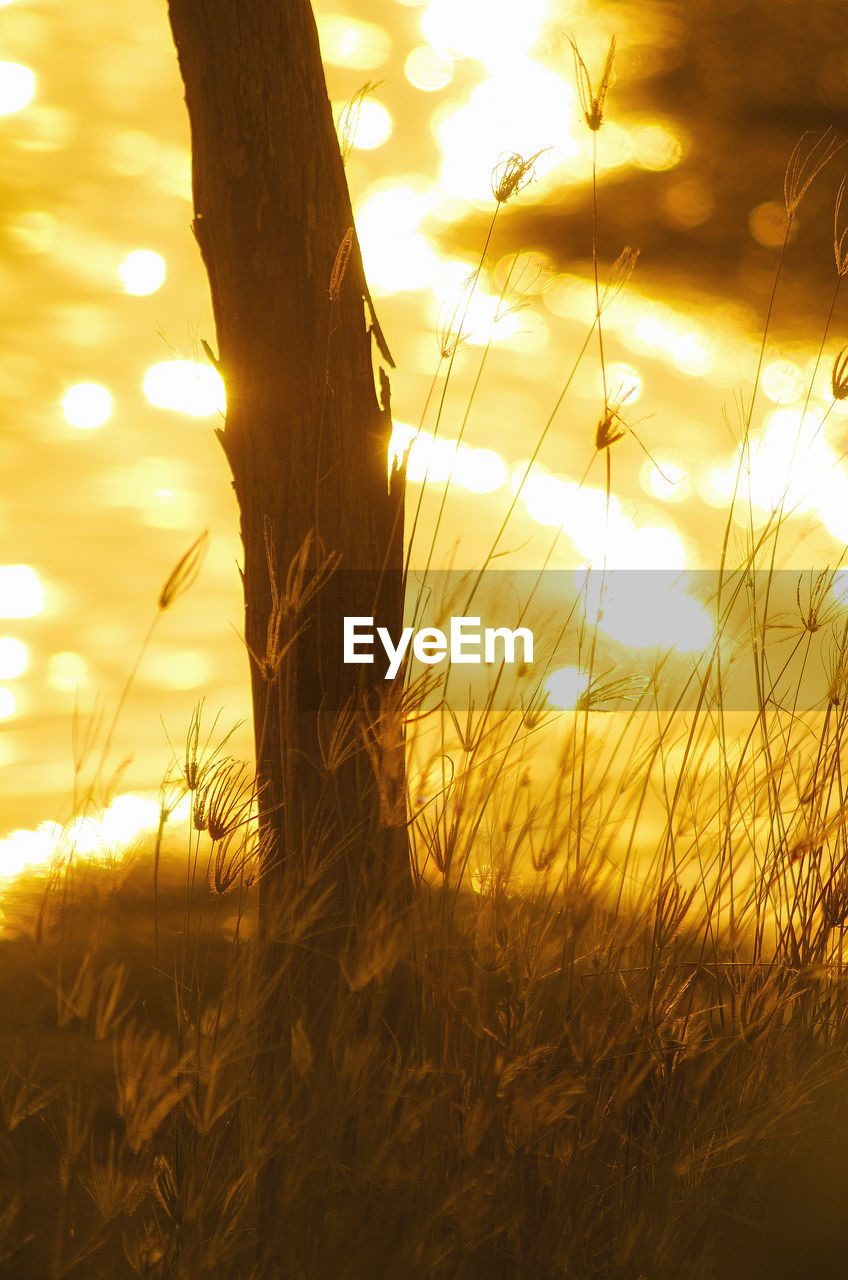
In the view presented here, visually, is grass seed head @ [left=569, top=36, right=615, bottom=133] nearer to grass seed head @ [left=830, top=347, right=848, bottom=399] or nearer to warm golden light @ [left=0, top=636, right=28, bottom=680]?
grass seed head @ [left=830, top=347, right=848, bottom=399]

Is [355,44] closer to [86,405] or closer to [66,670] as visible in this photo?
[86,405]

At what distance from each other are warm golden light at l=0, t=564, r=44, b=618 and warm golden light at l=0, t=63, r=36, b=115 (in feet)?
5.50

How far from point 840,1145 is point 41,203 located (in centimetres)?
383

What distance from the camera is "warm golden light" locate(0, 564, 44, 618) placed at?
128 inches

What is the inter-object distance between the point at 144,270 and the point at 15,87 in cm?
83

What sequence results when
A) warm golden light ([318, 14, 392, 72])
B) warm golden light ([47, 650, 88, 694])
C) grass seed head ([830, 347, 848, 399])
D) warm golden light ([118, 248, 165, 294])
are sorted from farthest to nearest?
warm golden light ([118, 248, 165, 294]) < warm golden light ([318, 14, 392, 72]) < warm golden light ([47, 650, 88, 694]) < grass seed head ([830, 347, 848, 399])

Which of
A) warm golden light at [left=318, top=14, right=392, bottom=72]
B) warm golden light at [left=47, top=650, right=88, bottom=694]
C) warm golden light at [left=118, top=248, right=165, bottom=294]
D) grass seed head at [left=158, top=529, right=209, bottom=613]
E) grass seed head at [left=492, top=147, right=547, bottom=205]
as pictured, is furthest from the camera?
warm golden light at [left=118, top=248, right=165, bottom=294]

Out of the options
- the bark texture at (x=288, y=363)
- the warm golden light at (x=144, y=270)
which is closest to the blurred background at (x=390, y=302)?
the warm golden light at (x=144, y=270)

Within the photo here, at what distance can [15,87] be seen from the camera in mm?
3875

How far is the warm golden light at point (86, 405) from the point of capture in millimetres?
3645

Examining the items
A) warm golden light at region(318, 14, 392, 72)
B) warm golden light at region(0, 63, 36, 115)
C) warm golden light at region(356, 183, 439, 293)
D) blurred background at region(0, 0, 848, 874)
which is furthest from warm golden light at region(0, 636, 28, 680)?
warm golden light at region(318, 14, 392, 72)

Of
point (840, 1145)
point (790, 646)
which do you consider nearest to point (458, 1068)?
point (840, 1145)

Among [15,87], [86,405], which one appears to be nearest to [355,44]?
[15,87]

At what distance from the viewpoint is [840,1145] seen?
1269 millimetres
